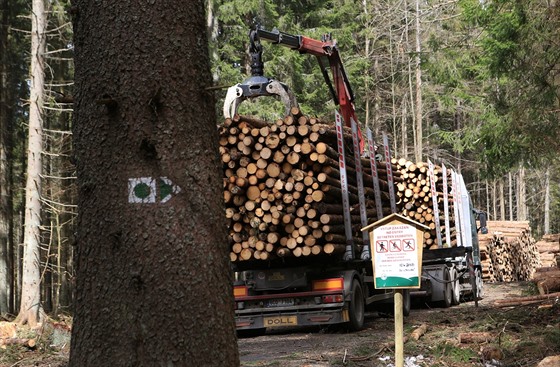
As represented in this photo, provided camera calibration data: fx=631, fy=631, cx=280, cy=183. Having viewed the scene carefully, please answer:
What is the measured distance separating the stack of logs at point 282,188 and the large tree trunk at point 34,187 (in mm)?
5950

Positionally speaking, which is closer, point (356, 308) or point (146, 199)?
point (146, 199)

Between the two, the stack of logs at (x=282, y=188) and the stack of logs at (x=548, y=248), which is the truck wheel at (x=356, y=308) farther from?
the stack of logs at (x=548, y=248)

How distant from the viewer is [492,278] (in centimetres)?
2373

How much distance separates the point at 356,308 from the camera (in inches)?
404

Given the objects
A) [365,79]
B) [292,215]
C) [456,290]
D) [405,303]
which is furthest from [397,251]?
[365,79]

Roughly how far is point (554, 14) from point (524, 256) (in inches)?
762

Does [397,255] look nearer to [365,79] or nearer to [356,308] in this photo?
[356,308]

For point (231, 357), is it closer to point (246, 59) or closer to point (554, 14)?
point (554, 14)

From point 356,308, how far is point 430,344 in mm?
2319

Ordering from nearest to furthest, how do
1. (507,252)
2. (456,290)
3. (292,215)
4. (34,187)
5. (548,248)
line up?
(292,215), (34,187), (456,290), (507,252), (548,248)

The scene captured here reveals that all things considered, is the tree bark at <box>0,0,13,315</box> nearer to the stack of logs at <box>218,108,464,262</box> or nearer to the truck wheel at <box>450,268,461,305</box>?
the stack of logs at <box>218,108,464,262</box>

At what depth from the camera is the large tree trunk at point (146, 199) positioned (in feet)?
10.4

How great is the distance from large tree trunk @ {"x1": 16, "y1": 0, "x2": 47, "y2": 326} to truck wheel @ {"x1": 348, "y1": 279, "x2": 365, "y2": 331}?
22.9ft

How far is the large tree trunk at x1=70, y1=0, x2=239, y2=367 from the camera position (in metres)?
3.16
